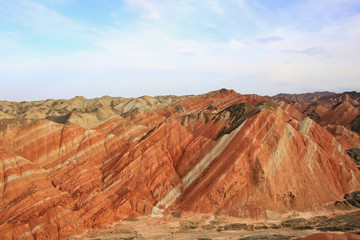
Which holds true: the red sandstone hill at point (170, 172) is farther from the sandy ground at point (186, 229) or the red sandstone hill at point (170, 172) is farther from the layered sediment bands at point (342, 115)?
the layered sediment bands at point (342, 115)

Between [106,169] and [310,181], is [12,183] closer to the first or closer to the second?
[106,169]

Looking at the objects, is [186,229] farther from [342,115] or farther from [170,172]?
[342,115]

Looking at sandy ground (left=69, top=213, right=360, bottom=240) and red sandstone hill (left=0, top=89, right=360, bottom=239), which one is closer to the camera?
sandy ground (left=69, top=213, right=360, bottom=240)

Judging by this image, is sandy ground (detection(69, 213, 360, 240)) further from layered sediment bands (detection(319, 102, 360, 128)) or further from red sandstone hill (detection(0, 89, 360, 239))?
layered sediment bands (detection(319, 102, 360, 128))

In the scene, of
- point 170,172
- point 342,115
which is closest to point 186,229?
point 170,172

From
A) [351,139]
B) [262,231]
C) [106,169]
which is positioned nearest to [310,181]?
[262,231]

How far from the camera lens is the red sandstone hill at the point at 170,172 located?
104ft

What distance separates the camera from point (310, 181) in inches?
1359

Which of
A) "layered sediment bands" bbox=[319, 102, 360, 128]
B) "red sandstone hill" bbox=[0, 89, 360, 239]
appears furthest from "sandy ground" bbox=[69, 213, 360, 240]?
"layered sediment bands" bbox=[319, 102, 360, 128]

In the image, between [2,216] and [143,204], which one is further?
[143,204]

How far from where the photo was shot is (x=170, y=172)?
37969mm

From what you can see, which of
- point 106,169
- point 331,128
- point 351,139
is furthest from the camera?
point 331,128

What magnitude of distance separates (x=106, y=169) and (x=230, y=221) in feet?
59.9

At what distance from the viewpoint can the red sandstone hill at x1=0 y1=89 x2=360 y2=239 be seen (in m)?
31.6
